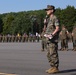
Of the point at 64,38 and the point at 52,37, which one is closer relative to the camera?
the point at 52,37

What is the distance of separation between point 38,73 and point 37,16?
11155 cm

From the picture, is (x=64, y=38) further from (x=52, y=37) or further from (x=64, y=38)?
(x=52, y=37)

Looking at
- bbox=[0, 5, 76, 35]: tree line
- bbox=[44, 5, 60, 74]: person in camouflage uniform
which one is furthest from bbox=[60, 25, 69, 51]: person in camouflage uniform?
bbox=[0, 5, 76, 35]: tree line

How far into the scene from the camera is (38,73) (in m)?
10.5

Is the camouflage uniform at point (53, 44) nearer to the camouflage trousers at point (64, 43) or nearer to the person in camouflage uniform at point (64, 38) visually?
the person in camouflage uniform at point (64, 38)

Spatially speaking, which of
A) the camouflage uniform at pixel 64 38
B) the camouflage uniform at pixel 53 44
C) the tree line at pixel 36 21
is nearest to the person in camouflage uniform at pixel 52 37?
the camouflage uniform at pixel 53 44

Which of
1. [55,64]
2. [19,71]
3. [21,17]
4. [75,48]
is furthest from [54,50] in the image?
[21,17]

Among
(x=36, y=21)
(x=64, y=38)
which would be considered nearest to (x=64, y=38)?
(x=64, y=38)

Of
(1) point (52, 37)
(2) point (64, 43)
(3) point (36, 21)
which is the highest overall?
(3) point (36, 21)

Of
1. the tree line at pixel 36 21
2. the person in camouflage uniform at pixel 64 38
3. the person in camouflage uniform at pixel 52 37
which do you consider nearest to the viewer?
the person in camouflage uniform at pixel 52 37

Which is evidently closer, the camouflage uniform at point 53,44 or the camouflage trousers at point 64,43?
the camouflage uniform at point 53,44

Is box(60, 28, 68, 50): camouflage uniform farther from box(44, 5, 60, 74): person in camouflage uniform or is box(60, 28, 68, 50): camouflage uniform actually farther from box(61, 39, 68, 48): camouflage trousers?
box(44, 5, 60, 74): person in camouflage uniform

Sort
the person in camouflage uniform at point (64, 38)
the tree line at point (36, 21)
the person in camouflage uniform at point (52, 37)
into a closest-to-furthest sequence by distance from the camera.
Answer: the person in camouflage uniform at point (52, 37) → the person in camouflage uniform at point (64, 38) → the tree line at point (36, 21)

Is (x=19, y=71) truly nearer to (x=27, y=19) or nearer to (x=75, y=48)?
(x=75, y=48)
